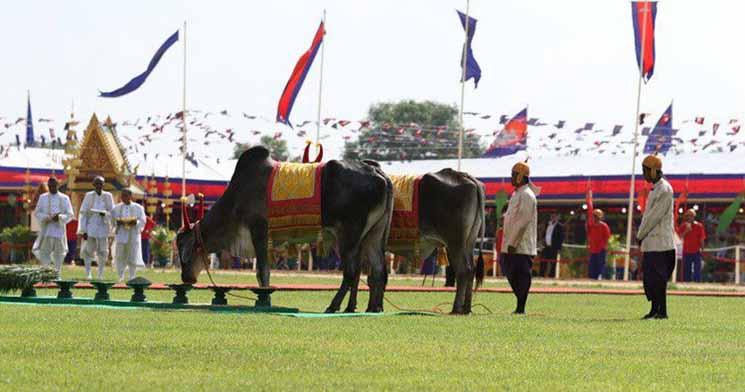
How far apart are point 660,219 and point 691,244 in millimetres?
21497

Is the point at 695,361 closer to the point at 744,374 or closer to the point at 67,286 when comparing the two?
the point at 744,374

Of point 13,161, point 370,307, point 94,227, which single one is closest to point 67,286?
point 370,307

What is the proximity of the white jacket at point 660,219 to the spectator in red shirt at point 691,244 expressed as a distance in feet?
67.5

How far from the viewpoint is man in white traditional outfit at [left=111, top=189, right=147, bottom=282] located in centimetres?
2764

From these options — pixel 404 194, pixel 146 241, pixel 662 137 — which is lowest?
pixel 146 241

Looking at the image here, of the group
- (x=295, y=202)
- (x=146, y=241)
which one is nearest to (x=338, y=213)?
(x=295, y=202)

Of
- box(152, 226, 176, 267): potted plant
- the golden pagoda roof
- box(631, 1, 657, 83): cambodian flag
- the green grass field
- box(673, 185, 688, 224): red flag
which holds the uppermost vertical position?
box(631, 1, 657, 83): cambodian flag

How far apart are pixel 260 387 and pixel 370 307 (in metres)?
8.95

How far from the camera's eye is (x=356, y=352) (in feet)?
40.5

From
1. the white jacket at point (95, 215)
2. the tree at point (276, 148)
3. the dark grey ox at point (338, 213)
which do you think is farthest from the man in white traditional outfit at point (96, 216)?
the tree at point (276, 148)

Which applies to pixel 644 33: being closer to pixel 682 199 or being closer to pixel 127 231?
pixel 682 199

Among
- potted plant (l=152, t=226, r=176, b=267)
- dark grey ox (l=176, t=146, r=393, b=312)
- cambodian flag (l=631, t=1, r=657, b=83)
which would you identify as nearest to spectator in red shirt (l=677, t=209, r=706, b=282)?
cambodian flag (l=631, t=1, r=657, b=83)

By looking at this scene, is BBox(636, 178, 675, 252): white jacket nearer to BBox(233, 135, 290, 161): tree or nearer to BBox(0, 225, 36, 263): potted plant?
BBox(0, 225, 36, 263): potted plant

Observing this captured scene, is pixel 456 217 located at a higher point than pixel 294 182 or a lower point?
lower
